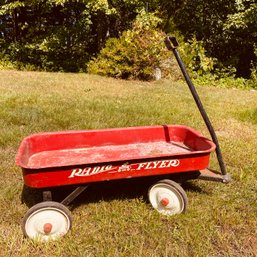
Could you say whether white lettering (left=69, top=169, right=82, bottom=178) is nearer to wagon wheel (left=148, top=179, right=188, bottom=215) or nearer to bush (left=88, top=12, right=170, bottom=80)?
wagon wheel (left=148, top=179, right=188, bottom=215)

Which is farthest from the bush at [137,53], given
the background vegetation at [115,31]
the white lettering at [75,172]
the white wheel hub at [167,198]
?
the white lettering at [75,172]

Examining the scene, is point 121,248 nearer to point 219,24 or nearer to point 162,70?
point 162,70

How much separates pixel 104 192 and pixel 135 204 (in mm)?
426

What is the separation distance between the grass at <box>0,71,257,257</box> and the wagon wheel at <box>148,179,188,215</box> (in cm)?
10

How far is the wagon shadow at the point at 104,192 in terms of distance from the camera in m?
3.57

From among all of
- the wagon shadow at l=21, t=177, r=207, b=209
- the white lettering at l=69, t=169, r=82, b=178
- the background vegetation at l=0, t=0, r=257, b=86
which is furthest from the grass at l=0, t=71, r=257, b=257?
the background vegetation at l=0, t=0, r=257, b=86

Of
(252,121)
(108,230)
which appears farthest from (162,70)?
(108,230)

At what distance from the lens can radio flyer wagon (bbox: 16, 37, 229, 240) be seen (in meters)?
2.94

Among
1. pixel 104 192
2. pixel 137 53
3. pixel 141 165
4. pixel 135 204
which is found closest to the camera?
pixel 141 165

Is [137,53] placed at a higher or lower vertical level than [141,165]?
lower

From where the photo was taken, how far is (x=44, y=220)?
Result: 2.95 m

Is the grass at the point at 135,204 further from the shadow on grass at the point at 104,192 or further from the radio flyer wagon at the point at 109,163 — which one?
the radio flyer wagon at the point at 109,163

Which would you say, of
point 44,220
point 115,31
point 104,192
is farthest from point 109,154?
point 115,31

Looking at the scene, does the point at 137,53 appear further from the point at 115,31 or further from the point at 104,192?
the point at 104,192
